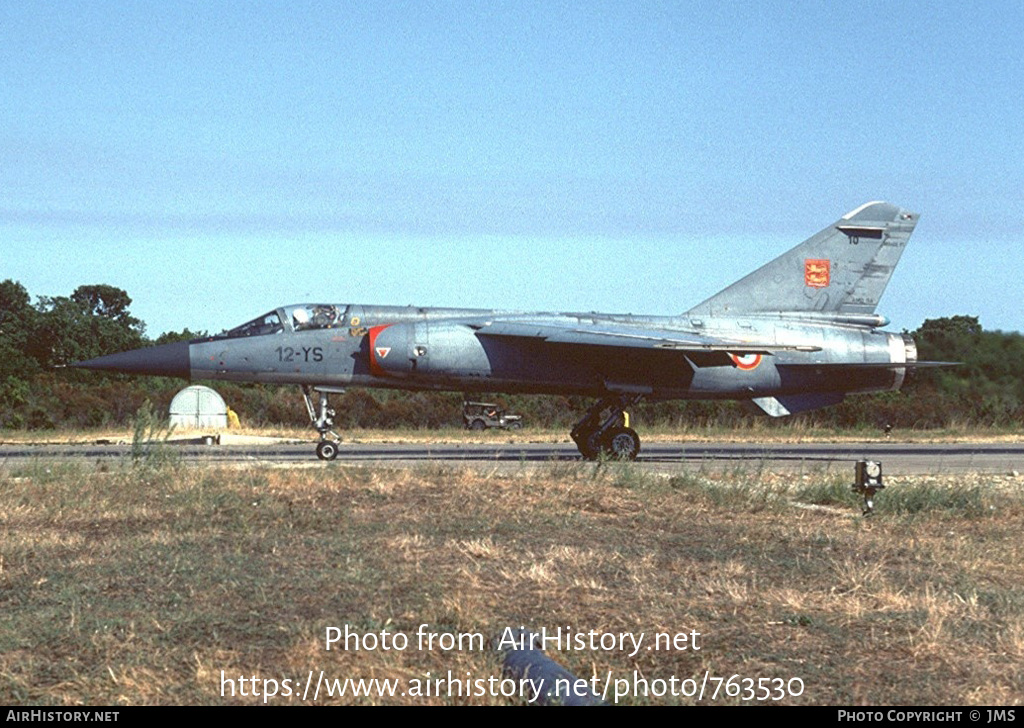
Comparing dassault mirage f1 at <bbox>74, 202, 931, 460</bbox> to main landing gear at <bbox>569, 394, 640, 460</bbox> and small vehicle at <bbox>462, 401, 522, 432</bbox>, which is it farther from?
small vehicle at <bbox>462, 401, 522, 432</bbox>

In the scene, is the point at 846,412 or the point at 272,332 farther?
the point at 846,412

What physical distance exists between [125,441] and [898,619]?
2367 cm

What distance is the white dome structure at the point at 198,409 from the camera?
3425cm

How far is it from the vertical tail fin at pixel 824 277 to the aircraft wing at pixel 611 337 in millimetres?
1544

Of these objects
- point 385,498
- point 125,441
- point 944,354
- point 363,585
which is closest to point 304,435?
point 125,441

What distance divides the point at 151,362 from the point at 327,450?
3.35 m

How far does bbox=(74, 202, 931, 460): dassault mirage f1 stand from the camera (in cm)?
2002

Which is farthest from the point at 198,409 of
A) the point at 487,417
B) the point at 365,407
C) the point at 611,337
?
the point at 611,337

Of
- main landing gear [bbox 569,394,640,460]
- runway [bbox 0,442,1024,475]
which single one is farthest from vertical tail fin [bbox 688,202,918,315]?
runway [bbox 0,442,1024,475]

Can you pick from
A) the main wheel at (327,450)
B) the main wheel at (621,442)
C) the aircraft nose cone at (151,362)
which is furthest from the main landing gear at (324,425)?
the main wheel at (621,442)

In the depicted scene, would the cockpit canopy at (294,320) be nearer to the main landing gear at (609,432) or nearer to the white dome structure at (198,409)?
the main landing gear at (609,432)

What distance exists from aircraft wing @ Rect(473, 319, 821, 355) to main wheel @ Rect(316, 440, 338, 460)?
3196 mm

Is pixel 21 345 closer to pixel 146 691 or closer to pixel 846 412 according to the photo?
pixel 846 412

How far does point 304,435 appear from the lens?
30.5 m
